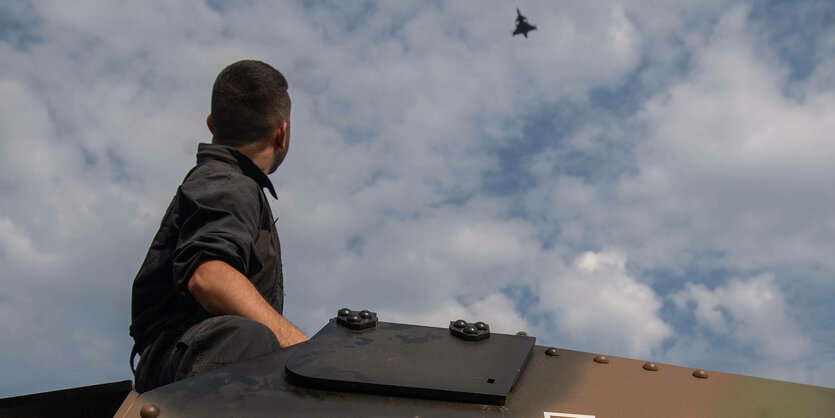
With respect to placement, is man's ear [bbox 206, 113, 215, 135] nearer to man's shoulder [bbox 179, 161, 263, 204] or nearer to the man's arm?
man's shoulder [bbox 179, 161, 263, 204]

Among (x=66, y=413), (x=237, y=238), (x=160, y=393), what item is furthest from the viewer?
(x=237, y=238)

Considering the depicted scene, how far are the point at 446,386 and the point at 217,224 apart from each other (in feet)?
5.06

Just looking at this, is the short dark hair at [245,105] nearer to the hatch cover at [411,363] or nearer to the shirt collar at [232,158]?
the shirt collar at [232,158]

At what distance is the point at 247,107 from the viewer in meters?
4.37

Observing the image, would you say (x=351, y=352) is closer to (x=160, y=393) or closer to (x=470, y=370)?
(x=470, y=370)

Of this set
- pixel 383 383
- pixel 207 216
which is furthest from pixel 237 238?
pixel 383 383

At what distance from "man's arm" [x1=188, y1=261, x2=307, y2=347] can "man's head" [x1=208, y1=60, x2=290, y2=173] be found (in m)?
1.38

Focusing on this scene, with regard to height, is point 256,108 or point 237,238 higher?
point 256,108

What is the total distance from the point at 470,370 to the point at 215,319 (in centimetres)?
120

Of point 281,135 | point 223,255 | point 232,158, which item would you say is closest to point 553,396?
point 223,255

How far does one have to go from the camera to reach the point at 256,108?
4379mm

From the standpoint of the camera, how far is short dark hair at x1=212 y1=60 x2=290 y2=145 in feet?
14.3

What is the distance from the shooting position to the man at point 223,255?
300 centimetres

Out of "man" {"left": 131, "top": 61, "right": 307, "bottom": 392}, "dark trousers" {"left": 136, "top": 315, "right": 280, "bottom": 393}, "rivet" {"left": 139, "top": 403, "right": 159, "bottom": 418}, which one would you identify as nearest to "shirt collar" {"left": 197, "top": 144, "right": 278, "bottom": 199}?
"man" {"left": 131, "top": 61, "right": 307, "bottom": 392}
